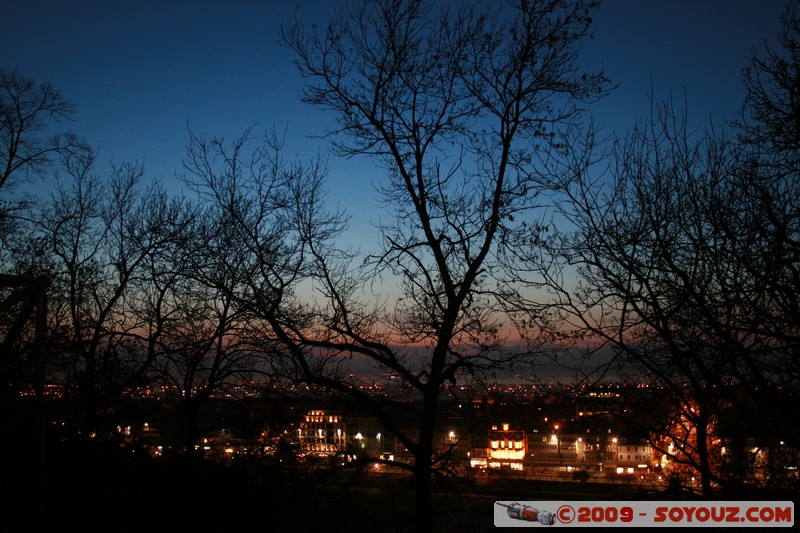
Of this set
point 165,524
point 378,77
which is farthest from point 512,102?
point 165,524

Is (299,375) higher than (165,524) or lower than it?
higher

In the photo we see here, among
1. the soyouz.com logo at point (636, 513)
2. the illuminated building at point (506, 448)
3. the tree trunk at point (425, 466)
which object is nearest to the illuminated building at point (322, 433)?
the tree trunk at point (425, 466)

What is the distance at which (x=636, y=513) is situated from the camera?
5480 millimetres

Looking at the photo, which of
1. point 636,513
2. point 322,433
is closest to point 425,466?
point 322,433

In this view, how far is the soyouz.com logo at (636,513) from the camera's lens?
4836 millimetres

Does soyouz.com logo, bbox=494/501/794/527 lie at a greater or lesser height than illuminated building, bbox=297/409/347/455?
lesser

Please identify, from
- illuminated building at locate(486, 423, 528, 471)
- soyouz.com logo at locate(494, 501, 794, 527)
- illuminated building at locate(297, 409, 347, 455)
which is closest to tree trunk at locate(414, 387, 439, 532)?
soyouz.com logo at locate(494, 501, 794, 527)

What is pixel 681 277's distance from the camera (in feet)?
16.4

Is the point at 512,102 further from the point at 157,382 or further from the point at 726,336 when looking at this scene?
the point at 157,382

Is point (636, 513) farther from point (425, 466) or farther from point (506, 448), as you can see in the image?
point (506, 448)

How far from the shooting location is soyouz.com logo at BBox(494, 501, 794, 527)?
4.84 metres

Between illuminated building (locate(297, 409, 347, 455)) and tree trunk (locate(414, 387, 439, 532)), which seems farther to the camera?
illuminated building (locate(297, 409, 347, 455))

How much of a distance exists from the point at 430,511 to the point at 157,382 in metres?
4.24

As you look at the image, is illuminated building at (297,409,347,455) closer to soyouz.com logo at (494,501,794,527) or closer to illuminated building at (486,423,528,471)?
illuminated building at (486,423,528,471)
